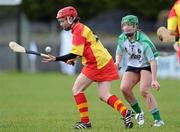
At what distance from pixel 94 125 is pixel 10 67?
29012mm

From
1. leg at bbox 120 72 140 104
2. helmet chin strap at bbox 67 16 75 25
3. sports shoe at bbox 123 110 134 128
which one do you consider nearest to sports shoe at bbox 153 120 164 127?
leg at bbox 120 72 140 104

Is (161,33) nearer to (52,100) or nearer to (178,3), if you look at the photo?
(178,3)

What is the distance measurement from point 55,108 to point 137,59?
5.88 metres

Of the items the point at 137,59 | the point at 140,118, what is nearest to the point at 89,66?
the point at 137,59

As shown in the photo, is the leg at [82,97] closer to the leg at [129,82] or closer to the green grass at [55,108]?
the green grass at [55,108]

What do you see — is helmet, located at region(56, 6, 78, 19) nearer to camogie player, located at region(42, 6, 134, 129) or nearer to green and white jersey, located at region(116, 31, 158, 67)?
camogie player, located at region(42, 6, 134, 129)

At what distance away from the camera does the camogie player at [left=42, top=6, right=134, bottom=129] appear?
41.6ft

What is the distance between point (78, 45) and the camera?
12.6m

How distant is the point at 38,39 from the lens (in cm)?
4422

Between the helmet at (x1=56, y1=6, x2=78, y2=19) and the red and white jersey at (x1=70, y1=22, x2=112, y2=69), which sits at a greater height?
the helmet at (x1=56, y1=6, x2=78, y2=19)

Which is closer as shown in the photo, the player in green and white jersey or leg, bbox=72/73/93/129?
leg, bbox=72/73/93/129

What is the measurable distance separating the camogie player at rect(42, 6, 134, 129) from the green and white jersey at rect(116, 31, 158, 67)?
53cm

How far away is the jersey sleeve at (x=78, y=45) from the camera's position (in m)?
12.6

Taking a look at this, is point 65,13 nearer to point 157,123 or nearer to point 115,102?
point 115,102
